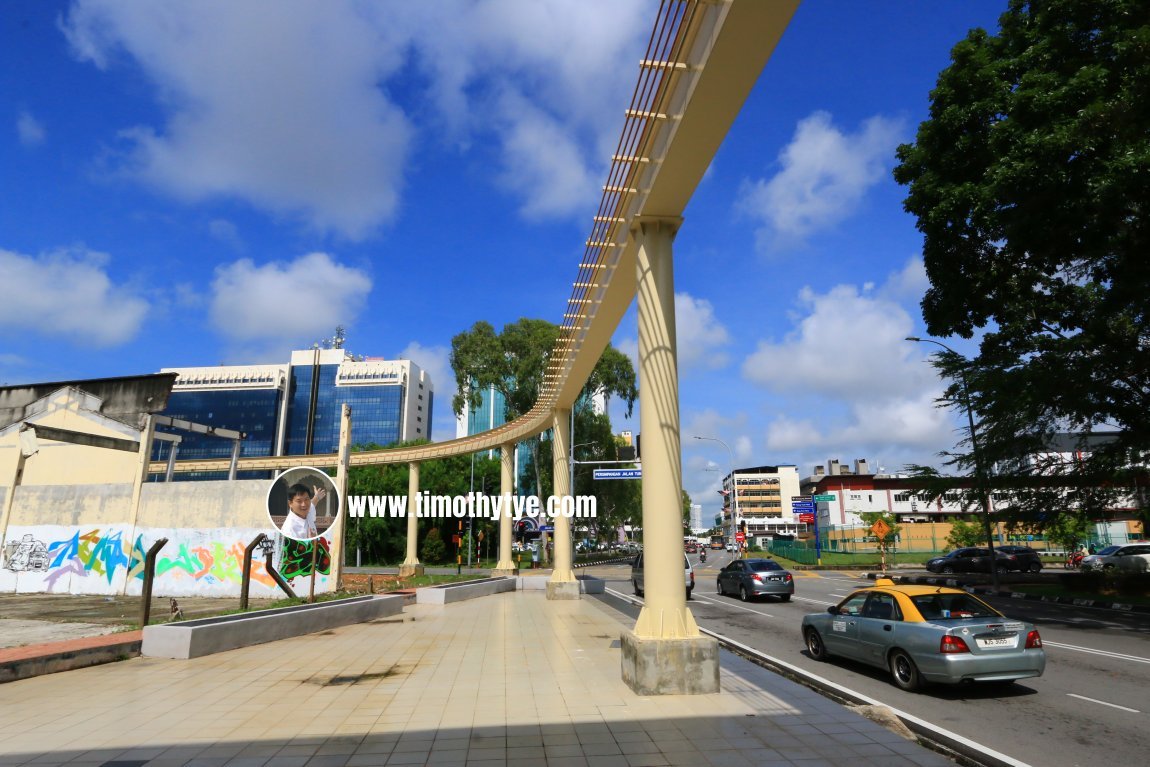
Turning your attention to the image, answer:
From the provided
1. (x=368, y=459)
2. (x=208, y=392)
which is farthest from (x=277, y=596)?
(x=208, y=392)

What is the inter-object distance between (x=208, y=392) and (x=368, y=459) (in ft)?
370

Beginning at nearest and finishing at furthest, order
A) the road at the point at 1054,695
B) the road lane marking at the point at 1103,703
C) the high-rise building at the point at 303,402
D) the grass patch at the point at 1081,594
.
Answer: the road at the point at 1054,695, the road lane marking at the point at 1103,703, the grass patch at the point at 1081,594, the high-rise building at the point at 303,402

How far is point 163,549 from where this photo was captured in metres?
22.1

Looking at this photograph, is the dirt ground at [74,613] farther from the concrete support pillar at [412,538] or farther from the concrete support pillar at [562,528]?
the concrete support pillar at [412,538]

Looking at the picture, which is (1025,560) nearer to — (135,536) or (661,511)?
(661,511)

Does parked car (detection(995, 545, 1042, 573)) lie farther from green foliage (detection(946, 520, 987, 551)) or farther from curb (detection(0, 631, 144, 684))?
curb (detection(0, 631, 144, 684))

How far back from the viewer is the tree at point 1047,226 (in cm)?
1570

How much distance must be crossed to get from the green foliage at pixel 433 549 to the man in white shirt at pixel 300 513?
36903 mm

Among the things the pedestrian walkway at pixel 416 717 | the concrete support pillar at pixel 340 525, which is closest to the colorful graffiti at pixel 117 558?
the concrete support pillar at pixel 340 525

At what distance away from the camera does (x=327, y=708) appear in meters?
7.38

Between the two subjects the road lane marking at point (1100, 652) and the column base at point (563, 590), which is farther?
the column base at point (563, 590)

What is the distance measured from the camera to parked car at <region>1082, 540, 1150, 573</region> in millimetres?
27812

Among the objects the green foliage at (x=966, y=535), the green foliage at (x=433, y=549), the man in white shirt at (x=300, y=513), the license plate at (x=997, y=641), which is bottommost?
the green foliage at (x=433, y=549)

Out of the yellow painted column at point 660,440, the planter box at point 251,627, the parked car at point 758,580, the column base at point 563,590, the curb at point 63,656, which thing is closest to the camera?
the yellow painted column at point 660,440
